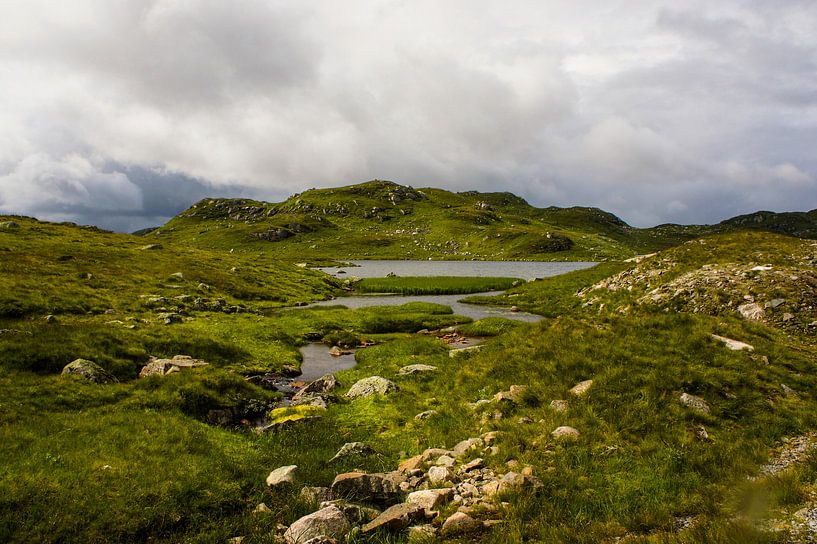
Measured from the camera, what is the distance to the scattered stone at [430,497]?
10.6 meters

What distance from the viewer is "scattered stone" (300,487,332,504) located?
11.7 m

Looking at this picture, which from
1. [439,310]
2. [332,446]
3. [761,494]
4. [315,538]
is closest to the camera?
[761,494]

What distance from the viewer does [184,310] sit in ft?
156

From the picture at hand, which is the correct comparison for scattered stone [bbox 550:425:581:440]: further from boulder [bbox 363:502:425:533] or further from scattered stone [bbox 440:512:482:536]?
boulder [bbox 363:502:425:533]

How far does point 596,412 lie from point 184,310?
46.6 metres

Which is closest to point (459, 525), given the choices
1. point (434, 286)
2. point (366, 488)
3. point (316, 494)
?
point (366, 488)

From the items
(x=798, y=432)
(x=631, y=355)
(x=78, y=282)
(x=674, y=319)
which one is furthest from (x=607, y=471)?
(x=78, y=282)

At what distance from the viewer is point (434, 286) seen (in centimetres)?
8969

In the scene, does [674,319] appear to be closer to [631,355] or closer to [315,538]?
[631,355]

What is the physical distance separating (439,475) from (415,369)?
1408cm

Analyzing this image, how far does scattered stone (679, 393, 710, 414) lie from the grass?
7062cm

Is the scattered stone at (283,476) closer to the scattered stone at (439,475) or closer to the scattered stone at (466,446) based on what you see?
the scattered stone at (439,475)

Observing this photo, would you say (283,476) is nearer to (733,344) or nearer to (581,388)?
(581,388)

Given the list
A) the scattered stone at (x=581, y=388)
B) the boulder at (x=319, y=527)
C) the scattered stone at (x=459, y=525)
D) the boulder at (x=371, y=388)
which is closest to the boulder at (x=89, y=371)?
the boulder at (x=371, y=388)
